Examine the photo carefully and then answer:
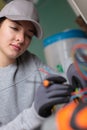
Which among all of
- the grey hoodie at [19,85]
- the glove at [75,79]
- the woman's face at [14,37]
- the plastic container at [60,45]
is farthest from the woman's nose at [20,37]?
the plastic container at [60,45]

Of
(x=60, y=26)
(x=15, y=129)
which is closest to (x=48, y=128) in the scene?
(x=15, y=129)

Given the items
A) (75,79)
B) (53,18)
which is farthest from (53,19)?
(75,79)

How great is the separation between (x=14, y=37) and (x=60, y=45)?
687mm

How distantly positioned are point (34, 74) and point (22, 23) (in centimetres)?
25

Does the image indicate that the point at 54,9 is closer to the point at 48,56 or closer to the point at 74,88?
the point at 48,56

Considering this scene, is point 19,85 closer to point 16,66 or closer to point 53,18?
point 16,66

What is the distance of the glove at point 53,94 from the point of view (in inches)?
23.1

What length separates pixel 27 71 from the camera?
114 centimetres

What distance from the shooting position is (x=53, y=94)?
1.93 ft

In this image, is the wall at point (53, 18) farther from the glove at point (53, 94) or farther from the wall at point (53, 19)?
the glove at point (53, 94)

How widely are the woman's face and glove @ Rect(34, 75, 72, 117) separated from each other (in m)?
0.46

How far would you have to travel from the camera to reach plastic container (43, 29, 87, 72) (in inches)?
64.7

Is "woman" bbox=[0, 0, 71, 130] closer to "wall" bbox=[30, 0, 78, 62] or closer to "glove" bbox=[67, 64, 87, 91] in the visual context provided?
"glove" bbox=[67, 64, 87, 91]

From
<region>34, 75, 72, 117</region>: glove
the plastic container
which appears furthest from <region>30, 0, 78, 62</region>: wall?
<region>34, 75, 72, 117</region>: glove
